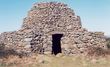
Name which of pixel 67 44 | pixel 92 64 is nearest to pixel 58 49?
pixel 67 44

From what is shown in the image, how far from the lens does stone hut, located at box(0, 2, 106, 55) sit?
2614 cm

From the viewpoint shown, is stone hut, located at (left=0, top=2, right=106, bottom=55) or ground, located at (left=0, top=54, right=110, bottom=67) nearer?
ground, located at (left=0, top=54, right=110, bottom=67)

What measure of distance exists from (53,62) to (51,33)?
476cm

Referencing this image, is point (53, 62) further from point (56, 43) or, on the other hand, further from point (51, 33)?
point (56, 43)

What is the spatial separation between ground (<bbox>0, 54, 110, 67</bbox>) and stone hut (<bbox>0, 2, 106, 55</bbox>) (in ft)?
7.03

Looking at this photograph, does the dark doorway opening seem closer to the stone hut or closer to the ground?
the stone hut

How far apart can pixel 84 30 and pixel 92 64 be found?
5820 mm

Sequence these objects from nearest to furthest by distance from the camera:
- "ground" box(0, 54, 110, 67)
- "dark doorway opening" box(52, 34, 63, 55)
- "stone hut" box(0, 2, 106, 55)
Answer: "ground" box(0, 54, 110, 67) → "stone hut" box(0, 2, 106, 55) → "dark doorway opening" box(52, 34, 63, 55)

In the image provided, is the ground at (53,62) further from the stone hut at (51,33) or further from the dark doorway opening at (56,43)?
the dark doorway opening at (56,43)

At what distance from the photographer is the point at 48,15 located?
27.0 metres

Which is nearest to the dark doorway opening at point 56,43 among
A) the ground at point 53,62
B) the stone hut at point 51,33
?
the stone hut at point 51,33

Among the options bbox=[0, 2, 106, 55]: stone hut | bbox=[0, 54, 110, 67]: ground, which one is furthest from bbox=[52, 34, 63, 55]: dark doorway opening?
bbox=[0, 54, 110, 67]: ground

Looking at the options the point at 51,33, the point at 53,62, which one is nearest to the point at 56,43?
the point at 51,33

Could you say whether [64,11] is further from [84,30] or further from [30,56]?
[30,56]
